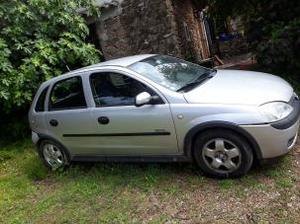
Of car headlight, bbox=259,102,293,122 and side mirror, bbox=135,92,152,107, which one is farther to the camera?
side mirror, bbox=135,92,152,107

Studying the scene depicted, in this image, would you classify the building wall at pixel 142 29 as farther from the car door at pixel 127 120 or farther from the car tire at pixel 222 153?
the car tire at pixel 222 153

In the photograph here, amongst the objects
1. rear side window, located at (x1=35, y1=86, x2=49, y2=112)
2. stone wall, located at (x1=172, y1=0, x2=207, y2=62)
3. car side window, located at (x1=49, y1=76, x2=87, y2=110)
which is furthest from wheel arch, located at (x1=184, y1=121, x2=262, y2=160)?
stone wall, located at (x1=172, y1=0, x2=207, y2=62)

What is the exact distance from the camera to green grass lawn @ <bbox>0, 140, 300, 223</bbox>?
4.68 meters

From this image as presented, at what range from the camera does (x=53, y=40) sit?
30.9 ft

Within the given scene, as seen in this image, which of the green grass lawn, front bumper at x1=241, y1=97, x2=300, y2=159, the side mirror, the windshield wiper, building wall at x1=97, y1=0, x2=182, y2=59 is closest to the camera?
the green grass lawn

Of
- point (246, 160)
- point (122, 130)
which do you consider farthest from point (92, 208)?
point (246, 160)

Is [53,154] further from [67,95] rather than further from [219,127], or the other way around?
[219,127]

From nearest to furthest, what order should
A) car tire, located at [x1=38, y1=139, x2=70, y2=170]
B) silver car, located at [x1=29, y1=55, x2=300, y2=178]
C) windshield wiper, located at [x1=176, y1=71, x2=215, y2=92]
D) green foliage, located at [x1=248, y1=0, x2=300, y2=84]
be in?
silver car, located at [x1=29, y1=55, x2=300, y2=178], windshield wiper, located at [x1=176, y1=71, x2=215, y2=92], car tire, located at [x1=38, y1=139, x2=70, y2=170], green foliage, located at [x1=248, y1=0, x2=300, y2=84]

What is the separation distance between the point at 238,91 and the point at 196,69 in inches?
46.6

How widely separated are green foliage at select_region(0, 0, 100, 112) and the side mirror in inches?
151

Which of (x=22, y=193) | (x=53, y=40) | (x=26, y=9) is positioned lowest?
(x=22, y=193)

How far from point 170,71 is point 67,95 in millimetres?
1695

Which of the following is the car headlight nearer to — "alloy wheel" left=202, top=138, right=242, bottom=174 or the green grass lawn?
"alloy wheel" left=202, top=138, right=242, bottom=174

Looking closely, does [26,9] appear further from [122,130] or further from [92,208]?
[92,208]
